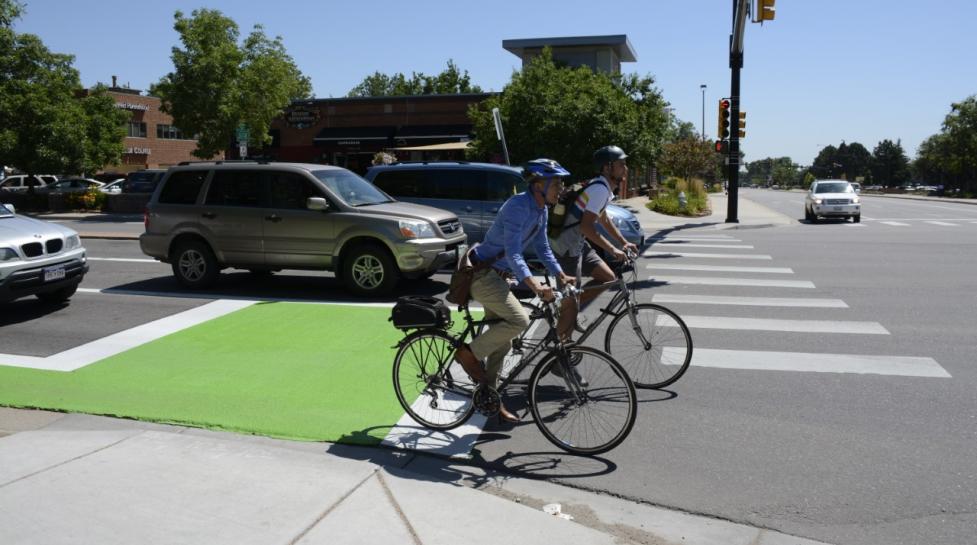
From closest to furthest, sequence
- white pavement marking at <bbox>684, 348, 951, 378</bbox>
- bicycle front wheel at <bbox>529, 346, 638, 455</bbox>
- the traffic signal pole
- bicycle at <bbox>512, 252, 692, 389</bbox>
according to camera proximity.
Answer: bicycle front wheel at <bbox>529, 346, 638, 455</bbox>, bicycle at <bbox>512, 252, 692, 389</bbox>, white pavement marking at <bbox>684, 348, 951, 378</bbox>, the traffic signal pole

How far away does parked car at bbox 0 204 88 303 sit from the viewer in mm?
8859

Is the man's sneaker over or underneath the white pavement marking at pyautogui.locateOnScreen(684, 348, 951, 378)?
over

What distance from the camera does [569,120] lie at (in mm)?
26938

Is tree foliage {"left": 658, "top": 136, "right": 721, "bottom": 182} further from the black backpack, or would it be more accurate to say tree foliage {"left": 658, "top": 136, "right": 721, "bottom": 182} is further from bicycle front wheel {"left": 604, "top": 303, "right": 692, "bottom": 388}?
bicycle front wheel {"left": 604, "top": 303, "right": 692, "bottom": 388}

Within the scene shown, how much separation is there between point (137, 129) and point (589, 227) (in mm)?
69756

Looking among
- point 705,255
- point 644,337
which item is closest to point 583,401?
point 644,337

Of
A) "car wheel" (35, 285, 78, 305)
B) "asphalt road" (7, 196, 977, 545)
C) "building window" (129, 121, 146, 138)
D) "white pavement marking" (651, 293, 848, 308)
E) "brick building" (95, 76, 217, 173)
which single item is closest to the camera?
"asphalt road" (7, 196, 977, 545)

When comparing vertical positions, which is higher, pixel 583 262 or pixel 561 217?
pixel 561 217

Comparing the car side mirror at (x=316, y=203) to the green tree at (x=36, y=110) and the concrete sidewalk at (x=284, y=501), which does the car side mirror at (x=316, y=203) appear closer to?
the concrete sidewalk at (x=284, y=501)

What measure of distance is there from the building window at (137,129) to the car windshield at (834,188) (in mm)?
57122

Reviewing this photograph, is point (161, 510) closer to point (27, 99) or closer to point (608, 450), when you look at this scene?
point (608, 450)

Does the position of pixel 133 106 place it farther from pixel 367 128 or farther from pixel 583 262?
pixel 583 262

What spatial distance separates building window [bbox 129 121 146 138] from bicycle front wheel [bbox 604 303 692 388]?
226 feet

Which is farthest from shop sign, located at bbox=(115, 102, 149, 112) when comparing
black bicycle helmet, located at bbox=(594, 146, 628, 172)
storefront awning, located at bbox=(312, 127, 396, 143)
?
black bicycle helmet, located at bbox=(594, 146, 628, 172)
